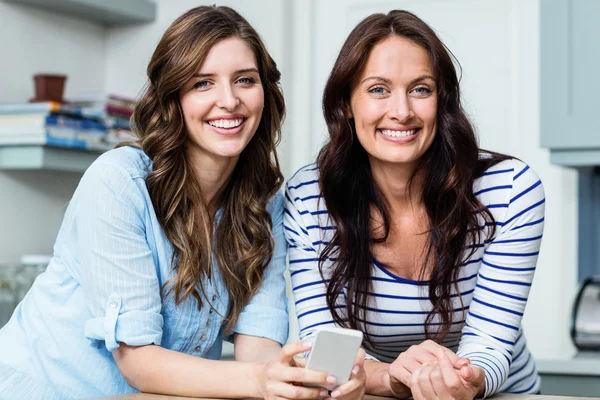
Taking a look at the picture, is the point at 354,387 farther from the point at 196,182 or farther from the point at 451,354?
the point at 196,182

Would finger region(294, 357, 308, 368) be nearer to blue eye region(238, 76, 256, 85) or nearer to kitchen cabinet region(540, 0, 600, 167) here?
blue eye region(238, 76, 256, 85)

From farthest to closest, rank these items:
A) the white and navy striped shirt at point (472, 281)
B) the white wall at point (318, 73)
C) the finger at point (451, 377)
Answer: the white wall at point (318, 73), the white and navy striped shirt at point (472, 281), the finger at point (451, 377)

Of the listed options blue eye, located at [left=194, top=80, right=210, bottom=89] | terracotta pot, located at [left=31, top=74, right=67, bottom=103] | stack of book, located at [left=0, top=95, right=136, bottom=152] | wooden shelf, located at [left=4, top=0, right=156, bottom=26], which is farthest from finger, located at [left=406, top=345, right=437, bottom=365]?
wooden shelf, located at [left=4, top=0, right=156, bottom=26]

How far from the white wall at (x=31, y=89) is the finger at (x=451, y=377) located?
1.62 metres

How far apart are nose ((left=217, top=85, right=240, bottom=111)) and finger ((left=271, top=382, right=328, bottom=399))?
0.47 meters

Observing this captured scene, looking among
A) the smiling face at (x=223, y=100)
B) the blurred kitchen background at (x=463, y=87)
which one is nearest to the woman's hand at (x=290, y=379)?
the smiling face at (x=223, y=100)

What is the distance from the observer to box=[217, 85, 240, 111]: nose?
4.57 ft

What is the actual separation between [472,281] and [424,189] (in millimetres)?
193

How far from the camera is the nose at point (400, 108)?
1.44 m

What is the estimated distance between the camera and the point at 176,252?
1403mm

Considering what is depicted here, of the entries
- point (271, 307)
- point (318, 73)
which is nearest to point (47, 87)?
point (318, 73)

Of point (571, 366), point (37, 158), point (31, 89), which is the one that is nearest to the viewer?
point (571, 366)

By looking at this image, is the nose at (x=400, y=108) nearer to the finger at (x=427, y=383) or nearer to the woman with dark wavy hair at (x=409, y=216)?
the woman with dark wavy hair at (x=409, y=216)

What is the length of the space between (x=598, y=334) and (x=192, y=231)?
139 centimetres
